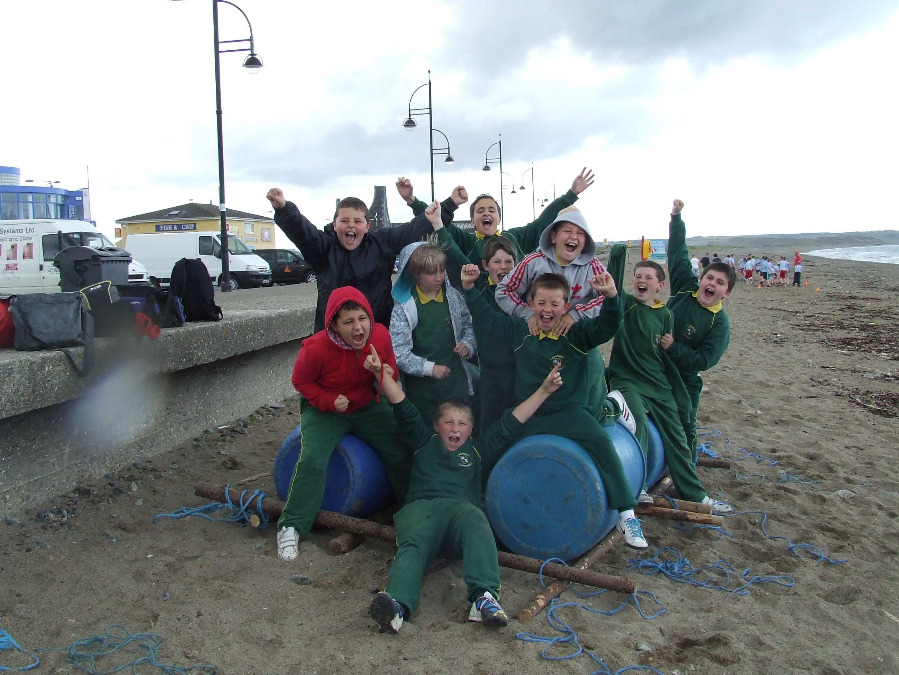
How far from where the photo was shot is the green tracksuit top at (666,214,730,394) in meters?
5.02

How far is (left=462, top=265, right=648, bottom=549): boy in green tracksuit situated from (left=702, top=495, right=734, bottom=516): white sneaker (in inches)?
28.9

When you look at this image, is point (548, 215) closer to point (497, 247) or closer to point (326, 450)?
point (497, 247)

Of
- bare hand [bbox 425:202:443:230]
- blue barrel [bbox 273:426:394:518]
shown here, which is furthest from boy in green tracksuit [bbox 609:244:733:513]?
blue barrel [bbox 273:426:394:518]

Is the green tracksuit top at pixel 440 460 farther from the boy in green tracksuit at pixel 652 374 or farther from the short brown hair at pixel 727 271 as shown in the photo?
the short brown hair at pixel 727 271

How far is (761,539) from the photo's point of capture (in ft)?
13.9

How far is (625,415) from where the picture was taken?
4.45m

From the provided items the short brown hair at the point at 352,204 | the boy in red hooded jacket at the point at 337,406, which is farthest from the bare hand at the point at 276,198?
the boy in red hooded jacket at the point at 337,406

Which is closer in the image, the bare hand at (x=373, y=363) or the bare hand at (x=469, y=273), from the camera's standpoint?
the bare hand at (x=373, y=363)

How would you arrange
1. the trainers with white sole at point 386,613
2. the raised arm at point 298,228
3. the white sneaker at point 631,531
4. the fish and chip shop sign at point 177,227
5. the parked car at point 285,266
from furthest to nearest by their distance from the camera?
the fish and chip shop sign at point 177,227
the parked car at point 285,266
the raised arm at point 298,228
the white sneaker at point 631,531
the trainers with white sole at point 386,613

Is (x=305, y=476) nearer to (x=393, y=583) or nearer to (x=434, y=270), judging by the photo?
(x=393, y=583)

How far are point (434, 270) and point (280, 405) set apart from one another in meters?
3.26

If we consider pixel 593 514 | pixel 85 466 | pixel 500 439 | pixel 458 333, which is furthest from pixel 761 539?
pixel 85 466

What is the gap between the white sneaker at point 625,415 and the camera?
14.4ft

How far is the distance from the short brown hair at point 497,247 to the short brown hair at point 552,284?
0.74m
